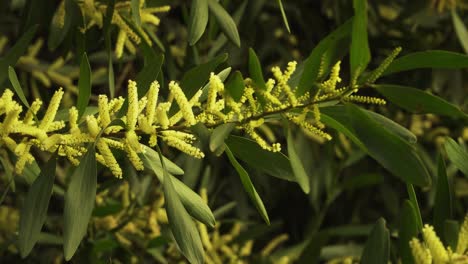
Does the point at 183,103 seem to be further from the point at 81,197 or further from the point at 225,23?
the point at 225,23

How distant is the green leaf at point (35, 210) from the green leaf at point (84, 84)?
78mm

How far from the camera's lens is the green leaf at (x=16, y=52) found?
823 millimetres

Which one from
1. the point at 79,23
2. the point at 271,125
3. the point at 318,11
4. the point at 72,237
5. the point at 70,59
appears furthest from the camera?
the point at 318,11

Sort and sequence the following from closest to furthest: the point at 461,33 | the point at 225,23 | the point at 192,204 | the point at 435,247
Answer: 1. the point at 435,247
2. the point at 192,204
3. the point at 225,23
4. the point at 461,33

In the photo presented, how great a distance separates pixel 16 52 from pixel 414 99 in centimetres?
38

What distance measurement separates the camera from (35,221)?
723mm

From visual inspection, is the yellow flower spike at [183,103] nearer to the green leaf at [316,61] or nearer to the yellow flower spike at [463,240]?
the green leaf at [316,61]

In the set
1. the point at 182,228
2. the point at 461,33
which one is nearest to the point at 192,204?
the point at 182,228

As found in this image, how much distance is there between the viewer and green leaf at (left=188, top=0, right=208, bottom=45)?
2.79ft

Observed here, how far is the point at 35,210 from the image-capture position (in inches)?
28.7

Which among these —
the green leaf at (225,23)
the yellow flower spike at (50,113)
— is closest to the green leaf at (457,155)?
the green leaf at (225,23)

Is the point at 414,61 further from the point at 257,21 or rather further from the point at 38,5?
the point at 257,21

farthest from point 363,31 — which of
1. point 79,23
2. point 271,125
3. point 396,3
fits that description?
point 396,3

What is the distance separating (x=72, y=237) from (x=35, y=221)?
48mm
